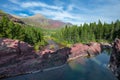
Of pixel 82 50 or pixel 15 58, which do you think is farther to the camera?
pixel 82 50

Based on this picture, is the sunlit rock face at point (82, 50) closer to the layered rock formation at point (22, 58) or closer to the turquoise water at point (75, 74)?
the layered rock formation at point (22, 58)

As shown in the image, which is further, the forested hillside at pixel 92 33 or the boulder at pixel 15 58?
the forested hillside at pixel 92 33

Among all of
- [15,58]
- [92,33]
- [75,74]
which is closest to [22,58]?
[15,58]

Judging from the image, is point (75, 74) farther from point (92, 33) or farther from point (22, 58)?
point (92, 33)

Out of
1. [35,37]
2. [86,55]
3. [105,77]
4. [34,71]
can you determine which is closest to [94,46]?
[86,55]

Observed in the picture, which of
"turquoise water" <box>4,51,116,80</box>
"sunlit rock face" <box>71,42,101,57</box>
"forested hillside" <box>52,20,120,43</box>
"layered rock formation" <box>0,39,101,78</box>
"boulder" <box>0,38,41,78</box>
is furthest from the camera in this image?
"forested hillside" <box>52,20,120,43</box>

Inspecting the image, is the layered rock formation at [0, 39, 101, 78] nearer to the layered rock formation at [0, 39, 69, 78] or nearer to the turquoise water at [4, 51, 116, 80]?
the layered rock formation at [0, 39, 69, 78]

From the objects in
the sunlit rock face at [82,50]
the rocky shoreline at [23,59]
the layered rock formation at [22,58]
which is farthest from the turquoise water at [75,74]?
the sunlit rock face at [82,50]

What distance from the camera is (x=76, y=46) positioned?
293ft

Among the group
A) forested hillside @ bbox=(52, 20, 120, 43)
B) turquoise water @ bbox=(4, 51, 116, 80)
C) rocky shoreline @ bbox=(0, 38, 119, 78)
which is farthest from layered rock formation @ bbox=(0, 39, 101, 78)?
forested hillside @ bbox=(52, 20, 120, 43)

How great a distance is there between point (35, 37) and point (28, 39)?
754 cm

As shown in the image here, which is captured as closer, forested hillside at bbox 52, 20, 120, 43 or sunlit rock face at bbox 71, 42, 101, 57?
sunlit rock face at bbox 71, 42, 101, 57

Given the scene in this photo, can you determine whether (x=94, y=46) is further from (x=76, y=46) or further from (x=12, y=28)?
(x=12, y=28)

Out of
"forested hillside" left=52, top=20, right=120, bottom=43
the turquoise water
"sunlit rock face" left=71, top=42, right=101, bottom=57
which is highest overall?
"forested hillside" left=52, top=20, right=120, bottom=43
